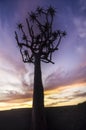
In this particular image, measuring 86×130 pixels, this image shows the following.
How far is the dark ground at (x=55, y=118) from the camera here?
13852 mm

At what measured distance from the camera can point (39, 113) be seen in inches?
510

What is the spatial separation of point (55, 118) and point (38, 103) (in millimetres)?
2761

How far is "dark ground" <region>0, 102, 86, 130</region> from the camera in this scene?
1385 cm

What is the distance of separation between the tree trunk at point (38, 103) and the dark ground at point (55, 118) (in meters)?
2.12

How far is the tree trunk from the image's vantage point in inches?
504

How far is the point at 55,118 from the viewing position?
50.3ft

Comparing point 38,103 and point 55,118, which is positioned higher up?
point 38,103

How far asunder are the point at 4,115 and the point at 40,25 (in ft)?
23.3

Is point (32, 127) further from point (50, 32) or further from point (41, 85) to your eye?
point (50, 32)

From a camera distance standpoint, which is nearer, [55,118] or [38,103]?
[38,103]

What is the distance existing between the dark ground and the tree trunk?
6.95ft

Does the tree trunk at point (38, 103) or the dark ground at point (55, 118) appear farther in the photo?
the dark ground at point (55, 118)

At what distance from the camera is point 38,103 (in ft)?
43.5

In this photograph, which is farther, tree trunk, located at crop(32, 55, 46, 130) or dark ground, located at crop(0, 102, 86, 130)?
dark ground, located at crop(0, 102, 86, 130)
